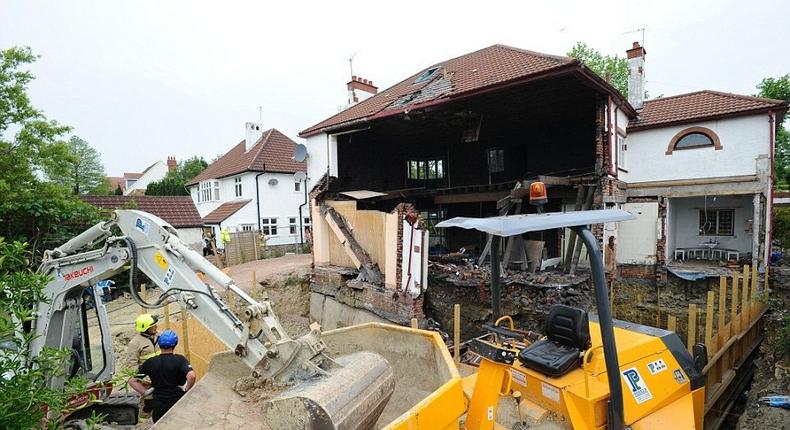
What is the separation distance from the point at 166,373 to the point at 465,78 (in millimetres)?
10672

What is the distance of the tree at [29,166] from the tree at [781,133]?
3492 centimetres

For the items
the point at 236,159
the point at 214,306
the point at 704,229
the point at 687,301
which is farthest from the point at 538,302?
the point at 236,159

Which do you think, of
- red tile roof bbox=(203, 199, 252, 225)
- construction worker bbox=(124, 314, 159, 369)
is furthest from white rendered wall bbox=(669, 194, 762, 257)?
red tile roof bbox=(203, 199, 252, 225)

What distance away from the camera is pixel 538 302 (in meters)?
8.95

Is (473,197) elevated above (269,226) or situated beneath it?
elevated above

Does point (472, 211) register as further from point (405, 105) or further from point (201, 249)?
point (201, 249)

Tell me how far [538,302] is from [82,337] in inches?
329

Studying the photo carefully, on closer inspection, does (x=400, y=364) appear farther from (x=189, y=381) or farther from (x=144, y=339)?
(x=144, y=339)

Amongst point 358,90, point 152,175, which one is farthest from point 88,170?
point 358,90

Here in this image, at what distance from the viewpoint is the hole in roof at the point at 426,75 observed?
14656mm

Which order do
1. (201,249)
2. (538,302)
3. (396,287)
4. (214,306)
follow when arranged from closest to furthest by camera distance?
(214,306) → (538,302) → (396,287) → (201,249)

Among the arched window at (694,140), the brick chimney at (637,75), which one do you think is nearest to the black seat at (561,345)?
the arched window at (694,140)

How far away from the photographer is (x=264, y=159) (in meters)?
24.0

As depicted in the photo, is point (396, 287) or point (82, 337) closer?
point (82, 337)
